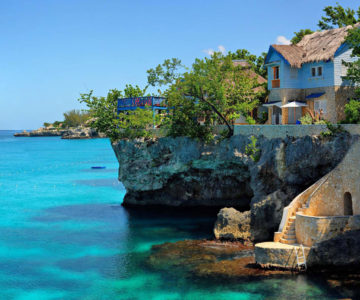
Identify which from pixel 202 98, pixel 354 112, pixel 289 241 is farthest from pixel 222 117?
pixel 289 241

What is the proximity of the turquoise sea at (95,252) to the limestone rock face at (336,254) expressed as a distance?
144 centimetres

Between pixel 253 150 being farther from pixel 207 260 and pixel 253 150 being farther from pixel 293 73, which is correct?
pixel 207 260

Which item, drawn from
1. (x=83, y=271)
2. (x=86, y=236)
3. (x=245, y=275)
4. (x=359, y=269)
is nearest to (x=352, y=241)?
(x=359, y=269)

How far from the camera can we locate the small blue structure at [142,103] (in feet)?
153

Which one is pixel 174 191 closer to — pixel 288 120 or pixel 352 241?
pixel 288 120

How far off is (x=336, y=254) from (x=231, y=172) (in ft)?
50.6

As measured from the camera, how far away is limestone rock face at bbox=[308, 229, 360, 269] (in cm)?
2589

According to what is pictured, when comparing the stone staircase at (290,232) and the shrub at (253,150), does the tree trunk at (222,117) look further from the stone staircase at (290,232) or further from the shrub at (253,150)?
the stone staircase at (290,232)

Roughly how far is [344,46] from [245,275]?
21.6m

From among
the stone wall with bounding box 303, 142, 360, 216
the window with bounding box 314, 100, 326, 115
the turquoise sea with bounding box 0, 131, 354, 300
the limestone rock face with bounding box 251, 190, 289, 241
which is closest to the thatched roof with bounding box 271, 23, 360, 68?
the window with bounding box 314, 100, 326, 115

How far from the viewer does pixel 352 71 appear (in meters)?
34.0

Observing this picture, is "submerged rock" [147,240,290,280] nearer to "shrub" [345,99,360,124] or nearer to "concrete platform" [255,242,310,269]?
"concrete platform" [255,242,310,269]

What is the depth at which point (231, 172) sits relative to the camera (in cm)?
4022

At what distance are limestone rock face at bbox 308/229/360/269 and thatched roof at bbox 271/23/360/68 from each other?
17.7 metres
